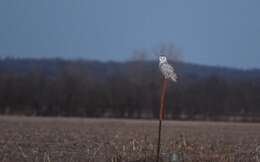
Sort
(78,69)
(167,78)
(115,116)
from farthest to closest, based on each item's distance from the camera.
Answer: (78,69) → (115,116) → (167,78)

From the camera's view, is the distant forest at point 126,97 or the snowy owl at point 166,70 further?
the distant forest at point 126,97

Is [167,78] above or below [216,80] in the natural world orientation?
below

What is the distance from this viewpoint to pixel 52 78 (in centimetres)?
8369

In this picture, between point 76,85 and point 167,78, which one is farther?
point 76,85

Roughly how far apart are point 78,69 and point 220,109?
90.5 ft

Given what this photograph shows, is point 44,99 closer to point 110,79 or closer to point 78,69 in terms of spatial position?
point 110,79

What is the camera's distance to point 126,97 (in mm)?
76000

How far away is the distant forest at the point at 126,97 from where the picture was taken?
71.4 m

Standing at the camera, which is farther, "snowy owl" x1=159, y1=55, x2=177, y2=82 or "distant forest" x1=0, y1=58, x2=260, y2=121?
Answer: "distant forest" x1=0, y1=58, x2=260, y2=121

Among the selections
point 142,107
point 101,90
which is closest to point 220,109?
point 142,107

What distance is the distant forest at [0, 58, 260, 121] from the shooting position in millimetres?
71438

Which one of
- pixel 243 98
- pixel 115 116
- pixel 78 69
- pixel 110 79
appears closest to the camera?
pixel 115 116

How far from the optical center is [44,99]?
73.2m

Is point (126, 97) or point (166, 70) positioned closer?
point (166, 70)
